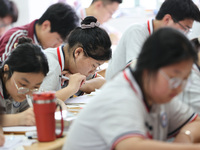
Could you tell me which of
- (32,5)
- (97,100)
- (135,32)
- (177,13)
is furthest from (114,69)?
(32,5)

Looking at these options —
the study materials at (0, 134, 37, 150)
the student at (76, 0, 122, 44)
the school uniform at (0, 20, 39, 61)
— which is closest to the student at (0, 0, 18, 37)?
the school uniform at (0, 20, 39, 61)

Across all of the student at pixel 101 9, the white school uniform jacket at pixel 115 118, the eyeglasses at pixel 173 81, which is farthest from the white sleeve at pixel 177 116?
the student at pixel 101 9

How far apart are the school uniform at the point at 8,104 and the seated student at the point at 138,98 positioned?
30.3 inches

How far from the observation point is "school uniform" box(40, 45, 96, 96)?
82.4 inches

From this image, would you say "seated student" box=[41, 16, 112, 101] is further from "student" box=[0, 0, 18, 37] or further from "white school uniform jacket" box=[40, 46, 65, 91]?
"student" box=[0, 0, 18, 37]

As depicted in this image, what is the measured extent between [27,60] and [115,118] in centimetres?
89

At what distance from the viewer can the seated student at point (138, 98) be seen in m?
0.91

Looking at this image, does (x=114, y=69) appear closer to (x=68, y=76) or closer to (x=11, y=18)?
(x=68, y=76)

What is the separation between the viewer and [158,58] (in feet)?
3.12

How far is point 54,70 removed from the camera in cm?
212

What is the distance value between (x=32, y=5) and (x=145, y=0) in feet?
5.67

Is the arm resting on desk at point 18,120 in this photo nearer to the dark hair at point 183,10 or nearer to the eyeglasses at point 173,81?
the eyeglasses at point 173,81

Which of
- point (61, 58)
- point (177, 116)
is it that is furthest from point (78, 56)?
point (177, 116)

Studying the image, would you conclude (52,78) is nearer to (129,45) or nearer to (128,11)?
(129,45)
